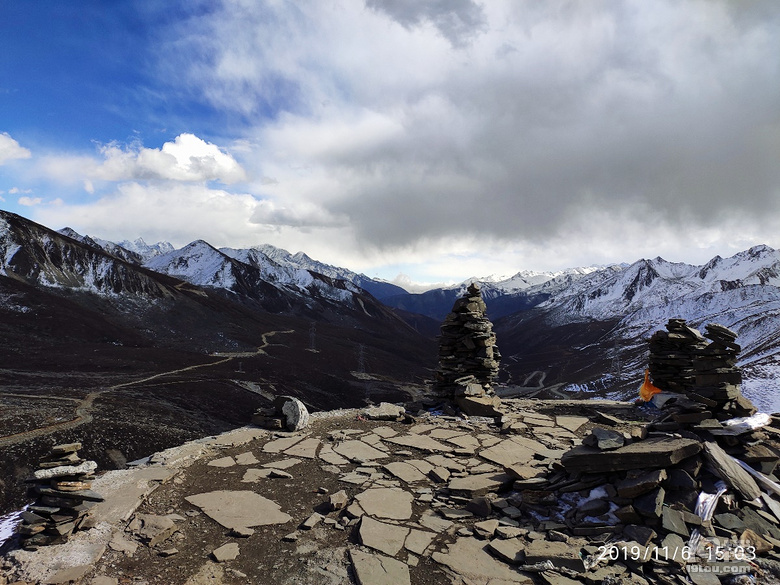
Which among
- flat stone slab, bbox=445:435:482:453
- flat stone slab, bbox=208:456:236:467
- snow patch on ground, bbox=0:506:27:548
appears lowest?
snow patch on ground, bbox=0:506:27:548

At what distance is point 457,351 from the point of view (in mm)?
18750

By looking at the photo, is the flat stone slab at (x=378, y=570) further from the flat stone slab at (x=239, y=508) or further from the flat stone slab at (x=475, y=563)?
the flat stone slab at (x=239, y=508)

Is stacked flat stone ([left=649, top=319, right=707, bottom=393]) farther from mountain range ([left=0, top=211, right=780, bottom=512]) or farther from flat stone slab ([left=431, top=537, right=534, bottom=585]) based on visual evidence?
flat stone slab ([left=431, top=537, right=534, bottom=585])

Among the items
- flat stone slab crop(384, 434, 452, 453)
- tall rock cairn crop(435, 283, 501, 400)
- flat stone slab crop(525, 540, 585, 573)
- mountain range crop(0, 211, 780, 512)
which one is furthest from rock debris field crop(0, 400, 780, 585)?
mountain range crop(0, 211, 780, 512)

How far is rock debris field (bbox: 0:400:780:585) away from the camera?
19.0 feet

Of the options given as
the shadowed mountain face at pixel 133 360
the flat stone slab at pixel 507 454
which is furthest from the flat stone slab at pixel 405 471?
the shadowed mountain face at pixel 133 360

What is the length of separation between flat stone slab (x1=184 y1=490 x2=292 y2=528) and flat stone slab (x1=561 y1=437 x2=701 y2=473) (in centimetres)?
541

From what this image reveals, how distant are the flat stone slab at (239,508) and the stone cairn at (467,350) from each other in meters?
10.5

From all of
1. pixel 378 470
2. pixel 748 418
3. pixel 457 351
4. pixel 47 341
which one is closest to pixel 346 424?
pixel 378 470

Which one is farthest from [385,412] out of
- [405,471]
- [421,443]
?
[405,471]

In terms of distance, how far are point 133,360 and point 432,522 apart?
75579mm

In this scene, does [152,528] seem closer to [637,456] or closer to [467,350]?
[637,456]

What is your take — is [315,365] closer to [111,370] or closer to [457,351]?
[111,370]

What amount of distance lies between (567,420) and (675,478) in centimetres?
767
